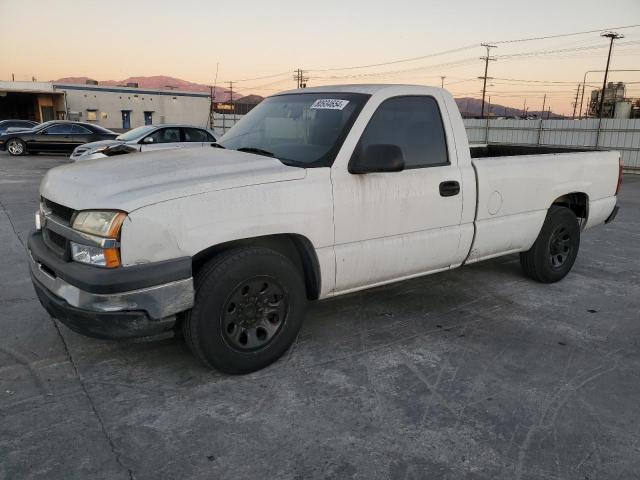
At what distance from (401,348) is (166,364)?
1.67 metres

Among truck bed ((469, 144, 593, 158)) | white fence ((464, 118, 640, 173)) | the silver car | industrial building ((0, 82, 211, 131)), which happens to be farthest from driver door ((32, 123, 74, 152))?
industrial building ((0, 82, 211, 131))

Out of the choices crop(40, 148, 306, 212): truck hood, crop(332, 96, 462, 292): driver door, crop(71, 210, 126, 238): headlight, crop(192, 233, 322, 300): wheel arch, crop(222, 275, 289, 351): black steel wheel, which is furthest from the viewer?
crop(332, 96, 462, 292): driver door

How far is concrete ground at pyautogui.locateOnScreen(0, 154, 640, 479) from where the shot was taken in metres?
2.52

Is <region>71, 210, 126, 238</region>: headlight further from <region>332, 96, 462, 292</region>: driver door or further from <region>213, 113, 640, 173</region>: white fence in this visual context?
<region>213, 113, 640, 173</region>: white fence

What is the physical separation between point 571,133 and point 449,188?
76.1 feet

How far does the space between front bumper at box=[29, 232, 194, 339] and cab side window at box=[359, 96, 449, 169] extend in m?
1.66

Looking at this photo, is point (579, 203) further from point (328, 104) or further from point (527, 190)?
point (328, 104)

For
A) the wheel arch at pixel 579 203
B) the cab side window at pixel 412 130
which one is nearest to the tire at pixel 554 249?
the wheel arch at pixel 579 203

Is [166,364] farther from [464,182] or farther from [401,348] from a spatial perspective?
[464,182]

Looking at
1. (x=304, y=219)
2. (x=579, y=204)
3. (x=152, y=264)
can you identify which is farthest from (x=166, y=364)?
(x=579, y=204)

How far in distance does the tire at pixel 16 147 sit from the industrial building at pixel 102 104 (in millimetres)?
32089

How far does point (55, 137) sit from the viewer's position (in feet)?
64.6

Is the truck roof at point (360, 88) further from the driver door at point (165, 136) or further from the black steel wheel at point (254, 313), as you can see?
the driver door at point (165, 136)

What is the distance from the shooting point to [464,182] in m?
4.21
